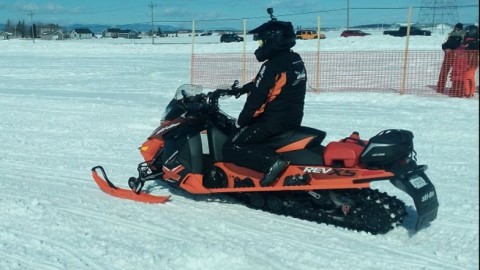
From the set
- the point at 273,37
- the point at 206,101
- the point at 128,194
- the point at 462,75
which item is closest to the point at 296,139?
the point at 273,37

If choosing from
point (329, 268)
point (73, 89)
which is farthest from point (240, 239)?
point (73, 89)

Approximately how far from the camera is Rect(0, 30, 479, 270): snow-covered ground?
3.91 m

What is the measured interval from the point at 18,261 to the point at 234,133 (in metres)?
2.01

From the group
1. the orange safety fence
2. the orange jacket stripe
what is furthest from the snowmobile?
the orange safety fence

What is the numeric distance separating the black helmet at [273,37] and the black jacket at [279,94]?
6cm

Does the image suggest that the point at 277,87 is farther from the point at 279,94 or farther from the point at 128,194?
the point at 128,194

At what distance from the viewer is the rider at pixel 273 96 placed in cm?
464

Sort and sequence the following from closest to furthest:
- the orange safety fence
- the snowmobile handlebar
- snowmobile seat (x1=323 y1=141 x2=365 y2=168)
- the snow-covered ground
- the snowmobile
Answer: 1. the snow-covered ground
2. the snowmobile
3. snowmobile seat (x1=323 y1=141 x2=365 y2=168)
4. the snowmobile handlebar
5. the orange safety fence

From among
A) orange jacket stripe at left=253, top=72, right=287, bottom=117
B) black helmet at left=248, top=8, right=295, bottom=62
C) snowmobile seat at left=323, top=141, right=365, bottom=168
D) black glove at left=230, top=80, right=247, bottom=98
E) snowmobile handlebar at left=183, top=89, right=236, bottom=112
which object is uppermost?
black helmet at left=248, top=8, right=295, bottom=62

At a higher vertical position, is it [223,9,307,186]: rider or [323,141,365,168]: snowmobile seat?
[223,9,307,186]: rider

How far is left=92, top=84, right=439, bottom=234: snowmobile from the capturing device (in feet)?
13.9

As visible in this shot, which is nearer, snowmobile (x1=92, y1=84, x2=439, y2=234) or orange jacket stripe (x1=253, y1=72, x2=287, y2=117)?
snowmobile (x1=92, y1=84, x2=439, y2=234)

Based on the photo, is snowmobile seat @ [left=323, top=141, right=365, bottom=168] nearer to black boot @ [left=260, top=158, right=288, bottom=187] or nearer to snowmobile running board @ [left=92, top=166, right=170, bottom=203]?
black boot @ [left=260, top=158, right=288, bottom=187]

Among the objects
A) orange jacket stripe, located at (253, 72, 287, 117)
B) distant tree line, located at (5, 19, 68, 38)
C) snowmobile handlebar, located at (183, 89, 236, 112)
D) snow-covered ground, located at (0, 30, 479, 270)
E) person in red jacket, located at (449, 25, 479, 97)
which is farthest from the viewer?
distant tree line, located at (5, 19, 68, 38)
